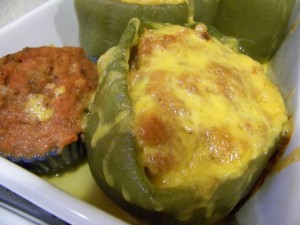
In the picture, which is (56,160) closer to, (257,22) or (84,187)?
(84,187)

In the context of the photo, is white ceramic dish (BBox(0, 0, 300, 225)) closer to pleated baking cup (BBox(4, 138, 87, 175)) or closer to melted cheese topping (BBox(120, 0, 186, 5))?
pleated baking cup (BBox(4, 138, 87, 175))

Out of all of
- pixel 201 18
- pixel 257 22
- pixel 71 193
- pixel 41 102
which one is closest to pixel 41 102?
pixel 41 102

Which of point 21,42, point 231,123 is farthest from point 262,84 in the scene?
point 21,42

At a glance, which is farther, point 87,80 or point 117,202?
point 87,80

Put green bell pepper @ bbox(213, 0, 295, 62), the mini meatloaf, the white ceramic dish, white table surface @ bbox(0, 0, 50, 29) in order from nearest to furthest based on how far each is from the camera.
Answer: the white ceramic dish → the mini meatloaf → green bell pepper @ bbox(213, 0, 295, 62) → white table surface @ bbox(0, 0, 50, 29)

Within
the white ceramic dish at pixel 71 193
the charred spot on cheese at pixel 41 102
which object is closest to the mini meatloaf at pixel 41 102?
the charred spot on cheese at pixel 41 102

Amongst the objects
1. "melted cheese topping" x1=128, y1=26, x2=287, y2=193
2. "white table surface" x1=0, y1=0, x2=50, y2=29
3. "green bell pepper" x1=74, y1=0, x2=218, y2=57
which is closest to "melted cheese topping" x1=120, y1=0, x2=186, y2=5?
"green bell pepper" x1=74, y1=0, x2=218, y2=57

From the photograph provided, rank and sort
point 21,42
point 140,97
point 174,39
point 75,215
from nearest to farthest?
point 75,215, point 140,97, point 174,39, point 21,42

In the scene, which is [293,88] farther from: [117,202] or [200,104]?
[117,202]
